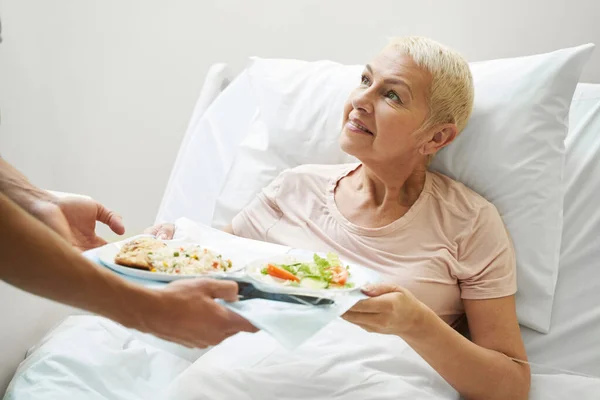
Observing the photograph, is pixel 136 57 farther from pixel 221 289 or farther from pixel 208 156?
pixel 221 289

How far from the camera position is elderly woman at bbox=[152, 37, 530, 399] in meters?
1.38

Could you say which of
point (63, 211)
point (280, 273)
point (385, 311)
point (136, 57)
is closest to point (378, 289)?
point (385, 311)

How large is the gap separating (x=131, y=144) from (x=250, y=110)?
1.93 ft

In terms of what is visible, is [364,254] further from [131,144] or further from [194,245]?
[131,144]

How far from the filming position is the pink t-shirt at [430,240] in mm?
1449

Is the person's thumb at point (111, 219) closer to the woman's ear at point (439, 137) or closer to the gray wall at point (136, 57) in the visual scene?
the woman's ear at point (439, 137)

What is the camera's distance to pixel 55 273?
0.93 m

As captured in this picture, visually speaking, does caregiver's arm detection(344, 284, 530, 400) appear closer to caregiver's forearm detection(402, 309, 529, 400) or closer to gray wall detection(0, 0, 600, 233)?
caregiver's forearm detection(402, 309, 529, 400)

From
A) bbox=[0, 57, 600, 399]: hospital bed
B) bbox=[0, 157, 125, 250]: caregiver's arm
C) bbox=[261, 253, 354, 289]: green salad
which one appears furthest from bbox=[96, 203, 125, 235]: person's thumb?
bbox=[261, 253, 354, 289]: green salad

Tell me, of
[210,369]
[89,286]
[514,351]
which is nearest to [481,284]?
[514,351]

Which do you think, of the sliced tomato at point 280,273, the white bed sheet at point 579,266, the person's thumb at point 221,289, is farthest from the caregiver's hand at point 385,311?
the white bed sheet at point 579,266

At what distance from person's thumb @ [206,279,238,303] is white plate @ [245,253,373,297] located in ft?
0.18

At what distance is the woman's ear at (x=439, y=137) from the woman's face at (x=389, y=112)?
0.02m

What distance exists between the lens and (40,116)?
2.20 meters
